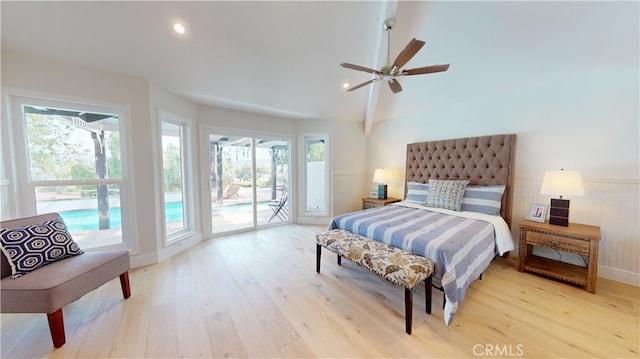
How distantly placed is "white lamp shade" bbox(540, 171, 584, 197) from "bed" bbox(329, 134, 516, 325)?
1.64 ft

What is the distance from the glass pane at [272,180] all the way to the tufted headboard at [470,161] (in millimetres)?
2516

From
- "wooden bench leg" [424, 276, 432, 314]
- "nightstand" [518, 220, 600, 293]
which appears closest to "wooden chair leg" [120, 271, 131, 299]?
"wooden bench leg" [424, 276, 432, 314]

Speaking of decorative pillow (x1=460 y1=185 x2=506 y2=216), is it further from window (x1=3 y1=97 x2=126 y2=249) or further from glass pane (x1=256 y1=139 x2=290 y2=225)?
window (x1=3 y1=97 x2=126 y2=249)

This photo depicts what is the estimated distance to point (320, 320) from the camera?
1817mm

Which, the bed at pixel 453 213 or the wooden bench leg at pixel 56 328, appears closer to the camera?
the wooden bench leg at pixel 56 328

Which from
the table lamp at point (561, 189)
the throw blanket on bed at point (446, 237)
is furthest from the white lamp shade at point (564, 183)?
the throw blanket on bed at point (446, 237)

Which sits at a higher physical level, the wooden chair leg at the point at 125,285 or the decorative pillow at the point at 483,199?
the decorative pillow at the point at 483,199

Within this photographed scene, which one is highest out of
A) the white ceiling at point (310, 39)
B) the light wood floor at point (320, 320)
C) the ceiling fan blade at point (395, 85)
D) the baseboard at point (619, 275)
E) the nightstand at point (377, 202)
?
the white ceiling at point (310, 39)

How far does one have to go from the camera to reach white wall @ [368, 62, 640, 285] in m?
2.27

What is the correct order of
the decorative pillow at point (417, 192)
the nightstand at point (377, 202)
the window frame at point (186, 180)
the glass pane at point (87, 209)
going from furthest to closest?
the nightstand at point (377, 202), the decorative pillow at point (417, 192), the window frame at point (186, 180), the glass pane at point (87, 209)

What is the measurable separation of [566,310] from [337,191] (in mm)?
3420

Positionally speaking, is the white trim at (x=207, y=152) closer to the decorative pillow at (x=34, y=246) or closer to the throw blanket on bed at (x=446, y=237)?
the decorative pillow at (x=34, y=246)

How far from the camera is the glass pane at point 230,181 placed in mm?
3906

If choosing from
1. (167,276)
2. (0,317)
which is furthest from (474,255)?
(0,317)
